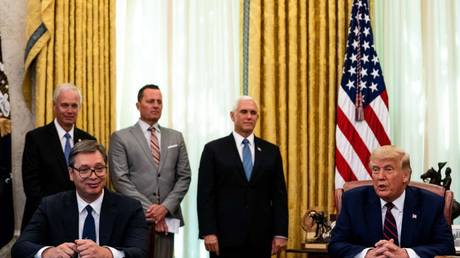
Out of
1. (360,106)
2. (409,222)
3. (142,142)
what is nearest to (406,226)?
(409,222)

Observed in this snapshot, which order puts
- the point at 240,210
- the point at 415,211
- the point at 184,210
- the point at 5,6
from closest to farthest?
1. the point at 415,211
2. the point at 240,210
3. the point at 5,6
4. the point at 184,210

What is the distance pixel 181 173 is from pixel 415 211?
2.14 metres

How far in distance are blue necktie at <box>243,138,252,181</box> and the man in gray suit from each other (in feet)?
1.60

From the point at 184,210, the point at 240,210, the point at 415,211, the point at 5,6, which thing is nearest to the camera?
the point at 415,211

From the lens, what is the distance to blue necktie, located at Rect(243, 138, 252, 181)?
542 centimetres

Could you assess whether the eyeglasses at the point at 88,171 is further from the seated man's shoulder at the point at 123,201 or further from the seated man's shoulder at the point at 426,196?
the seated man's shoulder at the point at 426,196

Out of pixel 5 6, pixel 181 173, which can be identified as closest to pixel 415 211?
pixel 181 173

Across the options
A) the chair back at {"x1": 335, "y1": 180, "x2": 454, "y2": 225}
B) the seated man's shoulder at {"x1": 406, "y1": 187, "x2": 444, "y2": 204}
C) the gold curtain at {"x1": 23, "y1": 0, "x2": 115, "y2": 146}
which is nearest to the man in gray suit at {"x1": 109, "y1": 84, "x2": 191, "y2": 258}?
the gold curtain at {"x1": 23, "y1": 0, "x2": 115, "y2": 146}

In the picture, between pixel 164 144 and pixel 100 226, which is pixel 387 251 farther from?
pixel 164 144

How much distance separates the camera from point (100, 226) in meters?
3.64

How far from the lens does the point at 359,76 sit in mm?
6555

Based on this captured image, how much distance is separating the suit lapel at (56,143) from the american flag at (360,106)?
8.05ft

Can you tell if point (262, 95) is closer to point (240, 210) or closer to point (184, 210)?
point (184, 210)

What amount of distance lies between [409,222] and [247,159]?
1735 mm
